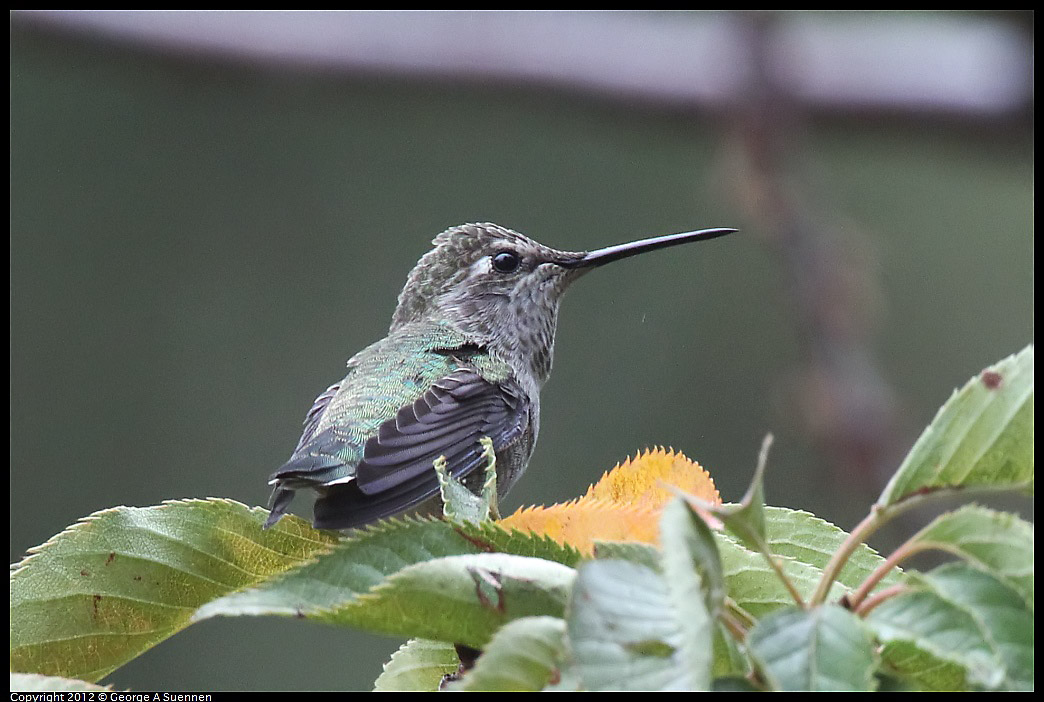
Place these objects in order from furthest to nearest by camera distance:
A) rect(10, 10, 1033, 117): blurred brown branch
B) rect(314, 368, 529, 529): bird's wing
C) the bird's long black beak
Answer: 1. rect(10, 10, 1033, 117): blurred brown branch
2. the bird's long black beak
3. rect(314, 368, 529, 529): bird's wing

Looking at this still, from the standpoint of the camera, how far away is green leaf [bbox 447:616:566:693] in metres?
1.20

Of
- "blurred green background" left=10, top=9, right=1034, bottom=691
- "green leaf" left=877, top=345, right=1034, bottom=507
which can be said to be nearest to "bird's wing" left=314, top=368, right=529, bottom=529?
"green leaf" left=877, top=345, right=1034, bottom=507

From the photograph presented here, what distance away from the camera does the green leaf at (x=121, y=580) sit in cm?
191

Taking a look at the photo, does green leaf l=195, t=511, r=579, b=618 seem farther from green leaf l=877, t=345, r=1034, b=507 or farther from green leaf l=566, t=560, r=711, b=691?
green leaf l=877, t=345, r=1034, b=507

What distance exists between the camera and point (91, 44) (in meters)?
7.62

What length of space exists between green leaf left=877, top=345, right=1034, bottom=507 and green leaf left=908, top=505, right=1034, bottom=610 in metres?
0.06

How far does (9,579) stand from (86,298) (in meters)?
13.9

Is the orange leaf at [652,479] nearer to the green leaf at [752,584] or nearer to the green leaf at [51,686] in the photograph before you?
the green leaf at [752,584]

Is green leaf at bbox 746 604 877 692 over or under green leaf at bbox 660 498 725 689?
under

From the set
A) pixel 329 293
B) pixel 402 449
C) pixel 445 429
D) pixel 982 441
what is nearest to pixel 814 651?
pixel 982 441

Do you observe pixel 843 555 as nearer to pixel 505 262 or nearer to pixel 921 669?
pixel 921 669

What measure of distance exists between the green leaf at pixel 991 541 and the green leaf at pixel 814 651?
15 centimetres

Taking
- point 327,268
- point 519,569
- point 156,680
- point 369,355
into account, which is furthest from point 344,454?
point 327,268

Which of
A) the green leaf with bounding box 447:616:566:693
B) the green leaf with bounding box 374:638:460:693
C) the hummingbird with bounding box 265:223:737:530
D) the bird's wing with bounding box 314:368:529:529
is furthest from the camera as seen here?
the hummingbird with bounding box 265:223:737:530
